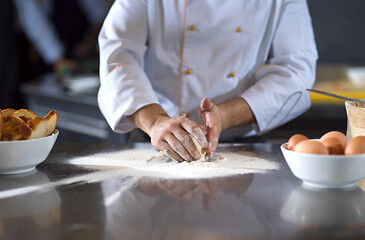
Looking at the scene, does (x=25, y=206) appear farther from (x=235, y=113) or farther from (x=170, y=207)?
(x=235, y=113)

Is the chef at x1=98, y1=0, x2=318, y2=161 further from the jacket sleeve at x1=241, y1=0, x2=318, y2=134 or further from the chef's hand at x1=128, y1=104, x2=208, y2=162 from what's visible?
the chef's hand at x1=128, y1=104, x2=208, y2=162

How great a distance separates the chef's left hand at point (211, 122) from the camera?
1147 mm

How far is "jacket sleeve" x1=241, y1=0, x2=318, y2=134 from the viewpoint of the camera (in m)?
1.43

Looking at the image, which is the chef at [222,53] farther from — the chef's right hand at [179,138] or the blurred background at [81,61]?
the blurred background at [81,61]

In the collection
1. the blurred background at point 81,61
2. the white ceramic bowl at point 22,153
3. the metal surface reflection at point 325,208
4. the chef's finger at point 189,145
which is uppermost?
the metal surface reflection at point 325,208

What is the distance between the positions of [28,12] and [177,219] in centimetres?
429

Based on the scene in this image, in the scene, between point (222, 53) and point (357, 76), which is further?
point (357, 76)

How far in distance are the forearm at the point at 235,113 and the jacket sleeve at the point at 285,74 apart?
19mm

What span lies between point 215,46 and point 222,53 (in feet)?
0.10

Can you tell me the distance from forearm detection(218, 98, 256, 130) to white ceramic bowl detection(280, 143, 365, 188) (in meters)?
0.49

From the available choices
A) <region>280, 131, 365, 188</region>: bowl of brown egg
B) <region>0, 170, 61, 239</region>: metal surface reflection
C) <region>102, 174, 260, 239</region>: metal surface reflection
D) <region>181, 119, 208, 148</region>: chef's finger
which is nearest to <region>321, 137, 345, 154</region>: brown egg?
<region>280, 131, 365, 188</region>: bowl of brown egg

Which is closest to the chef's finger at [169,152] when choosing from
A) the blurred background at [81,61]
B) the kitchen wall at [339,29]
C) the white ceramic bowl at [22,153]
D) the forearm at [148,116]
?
the forearm at [148,116]

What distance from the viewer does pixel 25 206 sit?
2.67 ft

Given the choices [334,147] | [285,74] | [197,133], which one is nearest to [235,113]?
[285,74]
